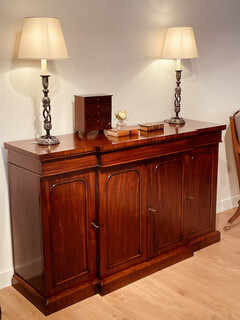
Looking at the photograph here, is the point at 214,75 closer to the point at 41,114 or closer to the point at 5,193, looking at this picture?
the point at 41,114

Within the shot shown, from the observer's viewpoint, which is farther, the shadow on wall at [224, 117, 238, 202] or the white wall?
the shadow on wall at [224, 117, 238, 202]

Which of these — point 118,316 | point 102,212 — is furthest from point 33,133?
point 118,316

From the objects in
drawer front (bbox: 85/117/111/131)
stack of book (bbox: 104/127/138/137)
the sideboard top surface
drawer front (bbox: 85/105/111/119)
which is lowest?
the sideboard top surface

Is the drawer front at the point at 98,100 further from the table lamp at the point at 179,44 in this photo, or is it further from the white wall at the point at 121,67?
the table lamp at the point at 179,44

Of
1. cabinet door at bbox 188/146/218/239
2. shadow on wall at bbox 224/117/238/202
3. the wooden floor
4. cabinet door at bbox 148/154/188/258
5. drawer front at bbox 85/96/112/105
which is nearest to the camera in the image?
the wooden floor

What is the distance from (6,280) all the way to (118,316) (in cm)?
75

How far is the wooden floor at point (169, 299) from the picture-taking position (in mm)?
2410

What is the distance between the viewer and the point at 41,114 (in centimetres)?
265

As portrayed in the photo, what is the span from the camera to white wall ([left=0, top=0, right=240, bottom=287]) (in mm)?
2524

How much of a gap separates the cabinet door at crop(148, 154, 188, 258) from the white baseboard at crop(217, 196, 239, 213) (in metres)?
0.99

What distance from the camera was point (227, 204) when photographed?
3998 mm

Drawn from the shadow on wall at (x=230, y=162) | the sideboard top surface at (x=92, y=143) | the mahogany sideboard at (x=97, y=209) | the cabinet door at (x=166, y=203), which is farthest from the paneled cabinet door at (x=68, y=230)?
the shadow on wall at (x=230, y=162)

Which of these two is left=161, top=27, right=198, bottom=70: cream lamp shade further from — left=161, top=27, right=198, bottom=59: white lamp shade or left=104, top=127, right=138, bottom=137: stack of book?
left=104, top=127, right=138, bottom=137: stack of book

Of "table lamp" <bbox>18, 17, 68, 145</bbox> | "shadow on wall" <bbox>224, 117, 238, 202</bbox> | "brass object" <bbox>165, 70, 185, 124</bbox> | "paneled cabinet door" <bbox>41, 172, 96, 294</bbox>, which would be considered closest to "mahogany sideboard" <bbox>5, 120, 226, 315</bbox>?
"paneled cabinet door" <bbox>41, 172, 96, 294</bbox>
